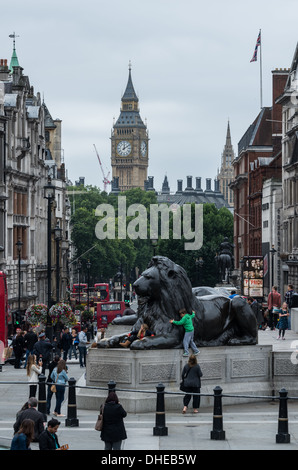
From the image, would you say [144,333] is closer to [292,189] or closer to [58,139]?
[292,189]

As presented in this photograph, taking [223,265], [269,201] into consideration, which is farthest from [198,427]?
[269,201]

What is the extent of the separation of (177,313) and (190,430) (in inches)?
167

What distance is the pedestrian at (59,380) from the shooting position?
23.9m

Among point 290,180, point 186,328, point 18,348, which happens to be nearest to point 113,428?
point 186,328

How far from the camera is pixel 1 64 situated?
81.4 metres

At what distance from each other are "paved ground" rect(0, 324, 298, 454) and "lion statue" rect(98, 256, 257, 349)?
1611 millimetres

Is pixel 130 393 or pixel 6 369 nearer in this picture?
pixel 130 393

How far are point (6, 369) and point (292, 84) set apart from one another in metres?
50.1

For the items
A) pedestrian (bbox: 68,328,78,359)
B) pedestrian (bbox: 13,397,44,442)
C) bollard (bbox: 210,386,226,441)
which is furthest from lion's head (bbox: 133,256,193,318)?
pedestrian (bbox: 68,328,78,359)

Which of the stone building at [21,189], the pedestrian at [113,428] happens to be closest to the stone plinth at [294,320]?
the pedestrian at [113,428]

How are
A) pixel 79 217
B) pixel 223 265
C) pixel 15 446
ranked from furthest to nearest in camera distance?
pixel 79 217 < pixel 223 265 < pixel 15 446

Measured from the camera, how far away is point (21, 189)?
78938mm

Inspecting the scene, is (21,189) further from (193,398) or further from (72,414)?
(72,414)

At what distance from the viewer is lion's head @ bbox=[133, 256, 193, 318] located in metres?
24.8
